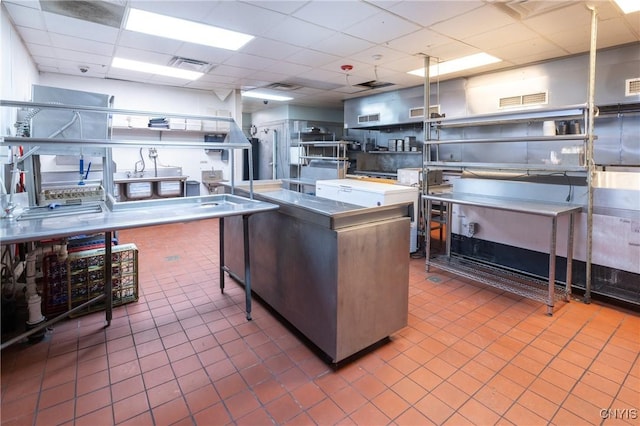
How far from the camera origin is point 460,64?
5012 millimetres

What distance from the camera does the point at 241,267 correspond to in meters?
3.30

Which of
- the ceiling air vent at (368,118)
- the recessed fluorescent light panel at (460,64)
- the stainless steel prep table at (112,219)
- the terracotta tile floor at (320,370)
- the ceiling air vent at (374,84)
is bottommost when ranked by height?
the terracotta tile floor at (320,370)

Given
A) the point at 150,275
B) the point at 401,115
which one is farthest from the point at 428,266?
the point at 401,115

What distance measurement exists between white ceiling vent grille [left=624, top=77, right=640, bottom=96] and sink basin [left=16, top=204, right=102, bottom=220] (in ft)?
19.1

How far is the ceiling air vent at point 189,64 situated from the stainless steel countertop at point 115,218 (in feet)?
9.67

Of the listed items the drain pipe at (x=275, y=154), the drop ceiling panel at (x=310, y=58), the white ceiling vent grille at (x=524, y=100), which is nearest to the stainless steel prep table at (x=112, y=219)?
the drop ceiling panel at (x=310, y=58)

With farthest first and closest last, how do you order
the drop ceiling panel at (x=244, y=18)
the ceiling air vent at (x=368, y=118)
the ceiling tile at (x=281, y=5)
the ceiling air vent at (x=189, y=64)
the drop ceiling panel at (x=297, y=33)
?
the ceiling air vent at (x=368, y=118)
the ceiling air vent at (x=189, y=64)
the drop ceiling panel at (x=297, y=33)
the drop ceiling panel at (x=244, y=18)
the ceiling tile at (x=281, y=5)

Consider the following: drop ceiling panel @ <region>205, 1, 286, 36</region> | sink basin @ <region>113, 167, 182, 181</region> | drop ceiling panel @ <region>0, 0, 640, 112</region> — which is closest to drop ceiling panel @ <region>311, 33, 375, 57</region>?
drop ceiling panel @ <region>0, 0, 640, 112</region>

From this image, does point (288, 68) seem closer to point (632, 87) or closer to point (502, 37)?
point (502, 37)

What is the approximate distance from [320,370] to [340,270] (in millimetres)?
657

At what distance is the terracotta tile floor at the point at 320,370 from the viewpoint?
5.77 ft

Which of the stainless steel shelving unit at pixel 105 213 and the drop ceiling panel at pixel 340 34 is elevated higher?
the drop ceiling panel at pixel 340 34

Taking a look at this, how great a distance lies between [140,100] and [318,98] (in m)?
3.75

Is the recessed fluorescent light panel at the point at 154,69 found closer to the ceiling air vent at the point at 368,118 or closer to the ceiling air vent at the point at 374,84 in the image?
the ceiling air vent at the point at 374,84
